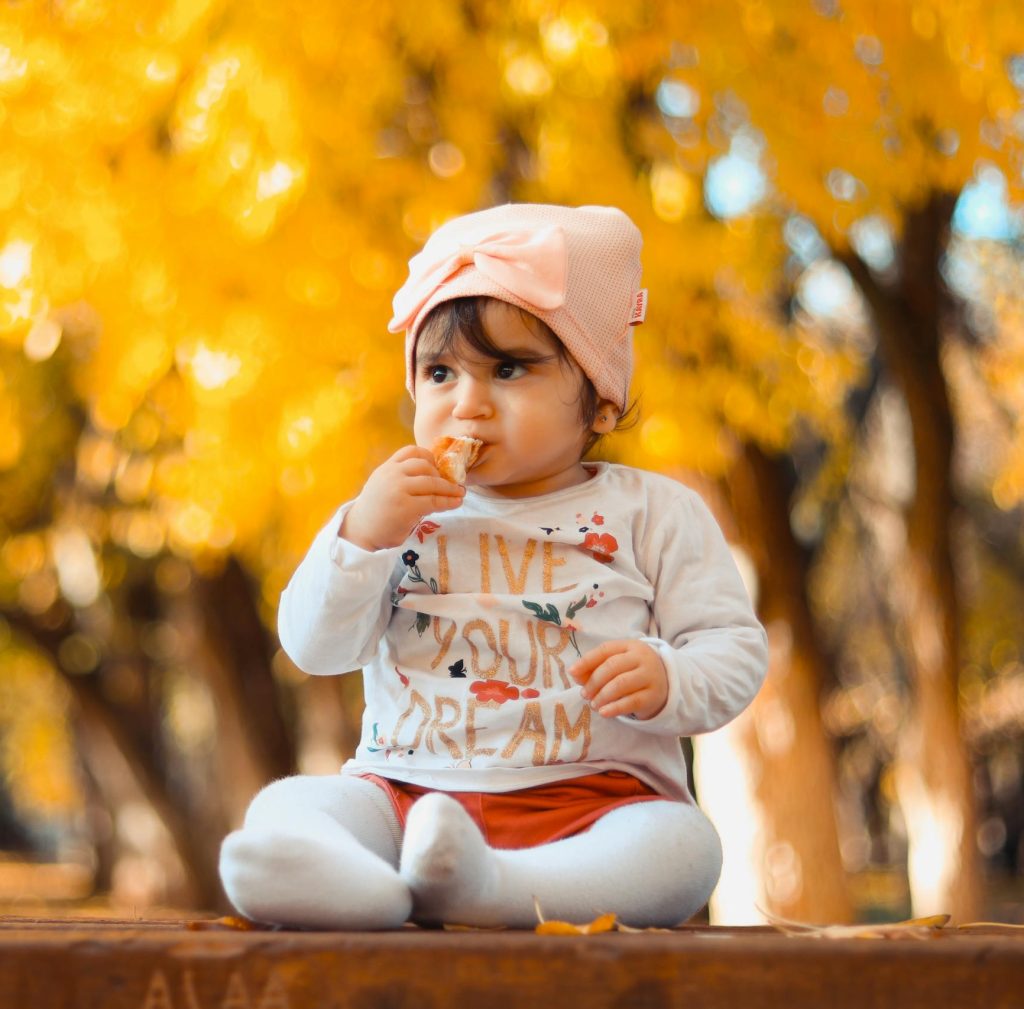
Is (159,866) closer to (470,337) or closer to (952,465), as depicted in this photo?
(952,465)

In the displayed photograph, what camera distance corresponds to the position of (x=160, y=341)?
617cm

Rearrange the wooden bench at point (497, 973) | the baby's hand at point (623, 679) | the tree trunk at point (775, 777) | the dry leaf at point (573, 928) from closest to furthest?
the wooden bench at point (497, 973) < the dry leaf at point (573, 928) < the baby's hand at point (623, 679) < the tree trunk at point (775, 777)

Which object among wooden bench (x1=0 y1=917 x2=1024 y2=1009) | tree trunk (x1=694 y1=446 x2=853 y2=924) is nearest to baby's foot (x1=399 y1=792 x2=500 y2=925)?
wooden bench (x1=0 y1=917 x2=1024 y2=1009)

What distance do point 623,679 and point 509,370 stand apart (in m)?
0.55

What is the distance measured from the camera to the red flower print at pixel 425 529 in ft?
7.77

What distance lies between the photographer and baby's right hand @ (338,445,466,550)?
216cm

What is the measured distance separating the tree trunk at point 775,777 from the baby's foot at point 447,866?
485 cm

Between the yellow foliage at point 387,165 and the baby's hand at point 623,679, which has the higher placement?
the yellow foliage at point 387,165

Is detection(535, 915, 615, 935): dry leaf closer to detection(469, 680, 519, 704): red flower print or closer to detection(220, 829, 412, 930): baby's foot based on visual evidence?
detection(220, 829, 412, 930): baby's foot

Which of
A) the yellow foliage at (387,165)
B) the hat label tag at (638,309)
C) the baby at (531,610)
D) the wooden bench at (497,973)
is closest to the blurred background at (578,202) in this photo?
the yellow foliage at (387,165)

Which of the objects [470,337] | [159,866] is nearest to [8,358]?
[159,866]

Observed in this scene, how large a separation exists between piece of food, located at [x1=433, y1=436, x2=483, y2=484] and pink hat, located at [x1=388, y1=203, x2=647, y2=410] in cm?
22

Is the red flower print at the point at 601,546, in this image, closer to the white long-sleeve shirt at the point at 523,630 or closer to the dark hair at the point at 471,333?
the white long-sleeve shirt at the point at 523,630

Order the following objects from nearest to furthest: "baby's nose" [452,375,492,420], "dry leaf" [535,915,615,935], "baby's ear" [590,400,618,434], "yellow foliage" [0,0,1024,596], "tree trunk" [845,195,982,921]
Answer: "dry leaf" [535,915,615,935], "baby's nose" [452,375,492,420], "baby's ear" [590,400,618,434], "yellow foliage" [0,0,1024,596], "tree trunk" [845,195,982,921]
